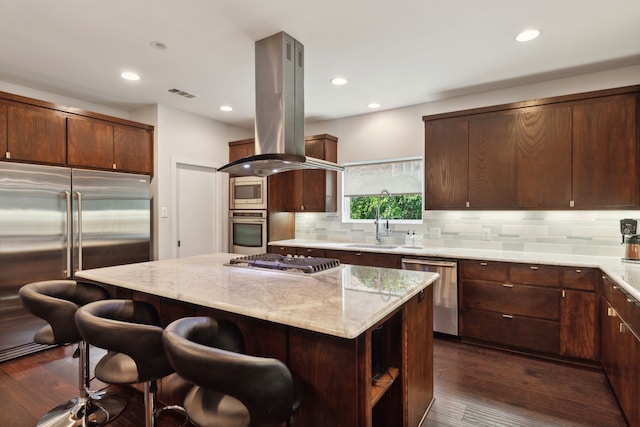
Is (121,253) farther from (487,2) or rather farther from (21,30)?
(487,2)

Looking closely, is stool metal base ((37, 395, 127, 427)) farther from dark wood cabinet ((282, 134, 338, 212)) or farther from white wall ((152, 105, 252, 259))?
dark wood cabinet ((282, 134, 338, 212))

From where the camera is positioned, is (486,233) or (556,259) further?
(486,233)

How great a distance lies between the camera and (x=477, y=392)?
246 cm

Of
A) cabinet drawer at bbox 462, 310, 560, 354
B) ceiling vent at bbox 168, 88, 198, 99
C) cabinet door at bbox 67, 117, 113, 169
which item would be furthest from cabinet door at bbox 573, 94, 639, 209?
cabinet door at bbox 67, 117, 113, 169

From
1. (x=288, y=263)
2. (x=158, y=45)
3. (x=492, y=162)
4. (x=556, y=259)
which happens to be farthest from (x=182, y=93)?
(x=556, y=259)

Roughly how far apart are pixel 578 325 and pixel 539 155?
158 cm

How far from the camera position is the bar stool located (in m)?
1.85

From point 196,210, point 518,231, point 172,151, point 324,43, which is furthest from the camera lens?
point 196,210

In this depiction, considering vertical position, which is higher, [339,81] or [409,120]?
[339,81]

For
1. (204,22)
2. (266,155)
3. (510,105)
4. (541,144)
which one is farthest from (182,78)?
(541,144)

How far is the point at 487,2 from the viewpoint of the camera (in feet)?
7.17

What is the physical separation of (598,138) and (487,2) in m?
1.79

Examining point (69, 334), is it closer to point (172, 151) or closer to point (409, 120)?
point (172, 151)

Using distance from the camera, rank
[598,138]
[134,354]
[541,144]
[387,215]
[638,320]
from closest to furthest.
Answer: [134,354], [638,320], [598,138], [541,144], [387,215]
